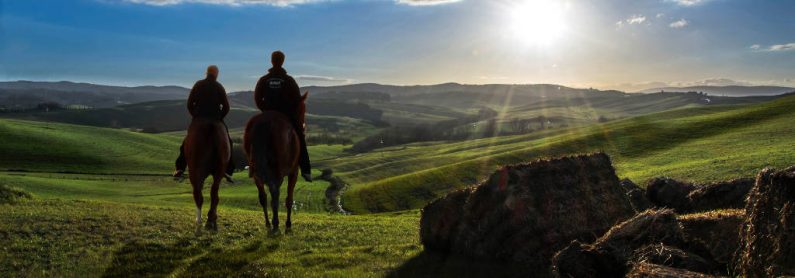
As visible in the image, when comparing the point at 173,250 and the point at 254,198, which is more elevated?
the point at 173,250

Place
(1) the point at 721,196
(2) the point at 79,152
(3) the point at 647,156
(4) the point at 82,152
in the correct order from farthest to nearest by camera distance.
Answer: (4) the point at 82,152 → (2) the point at 79,152 → (3) the point at 647,156 → (1) the point at 721,196

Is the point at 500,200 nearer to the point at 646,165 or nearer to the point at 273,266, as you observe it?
the point at 273,266

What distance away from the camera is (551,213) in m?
10.4

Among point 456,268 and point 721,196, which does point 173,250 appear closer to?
point 456,268

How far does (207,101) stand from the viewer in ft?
52.1

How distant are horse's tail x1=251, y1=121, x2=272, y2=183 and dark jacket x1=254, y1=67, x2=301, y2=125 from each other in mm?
1720

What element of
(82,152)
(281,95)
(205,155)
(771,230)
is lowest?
(82,152)

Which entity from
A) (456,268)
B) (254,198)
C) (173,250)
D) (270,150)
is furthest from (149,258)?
(254,198)

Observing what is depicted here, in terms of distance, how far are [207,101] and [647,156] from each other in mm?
72342

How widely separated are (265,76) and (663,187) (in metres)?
13.1

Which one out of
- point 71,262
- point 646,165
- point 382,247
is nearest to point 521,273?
point 382,247

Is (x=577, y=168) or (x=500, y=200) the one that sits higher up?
(x=577, y=168)

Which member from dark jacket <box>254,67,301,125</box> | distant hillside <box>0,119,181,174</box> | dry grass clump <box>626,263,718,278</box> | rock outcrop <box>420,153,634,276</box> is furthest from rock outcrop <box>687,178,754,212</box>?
distant hillside <box>0,119,181,174</box>

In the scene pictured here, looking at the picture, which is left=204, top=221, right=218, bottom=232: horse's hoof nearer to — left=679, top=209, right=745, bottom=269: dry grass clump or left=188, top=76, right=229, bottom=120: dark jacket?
left=188, top=76, right=229, bottom=120: dark jacket
